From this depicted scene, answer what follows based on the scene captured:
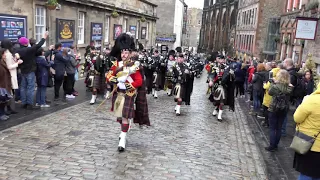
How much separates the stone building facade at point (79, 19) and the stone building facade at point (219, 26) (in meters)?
31.4

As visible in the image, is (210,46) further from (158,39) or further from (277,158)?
(277,158)

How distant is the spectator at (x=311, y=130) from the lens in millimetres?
4785

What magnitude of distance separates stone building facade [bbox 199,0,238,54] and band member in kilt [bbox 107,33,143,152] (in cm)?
5040

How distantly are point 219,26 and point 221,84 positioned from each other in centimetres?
6481

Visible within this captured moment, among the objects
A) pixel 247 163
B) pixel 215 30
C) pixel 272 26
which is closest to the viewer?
pixel 247 163

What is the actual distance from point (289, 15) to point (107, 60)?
61.7 ft

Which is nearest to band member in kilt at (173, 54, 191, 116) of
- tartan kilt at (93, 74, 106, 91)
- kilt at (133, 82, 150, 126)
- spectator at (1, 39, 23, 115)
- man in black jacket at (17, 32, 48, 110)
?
tartan kilt at (93, 74, 106, 91)

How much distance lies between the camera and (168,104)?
42.2ft

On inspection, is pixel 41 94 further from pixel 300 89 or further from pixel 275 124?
pixel 300 89

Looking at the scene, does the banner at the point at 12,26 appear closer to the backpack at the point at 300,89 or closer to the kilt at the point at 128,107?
the kilt at the point at 128,107

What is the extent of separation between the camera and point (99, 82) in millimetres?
11695

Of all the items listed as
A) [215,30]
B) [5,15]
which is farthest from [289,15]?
[215,30]

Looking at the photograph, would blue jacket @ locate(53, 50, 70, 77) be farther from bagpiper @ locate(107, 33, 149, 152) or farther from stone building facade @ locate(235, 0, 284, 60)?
stone building facade @ locate(235, 0, 284, 60)

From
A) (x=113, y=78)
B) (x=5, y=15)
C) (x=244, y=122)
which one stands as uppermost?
(x=5, y=15)
